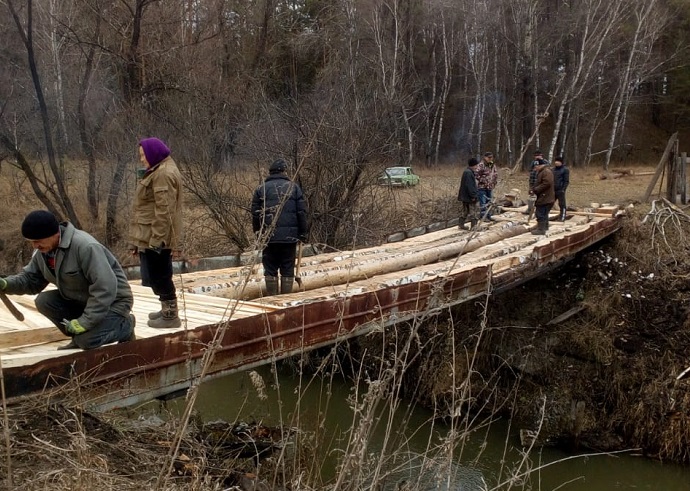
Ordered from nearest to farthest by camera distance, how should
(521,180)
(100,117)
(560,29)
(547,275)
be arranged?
(547,275) → (100,117) → (521,180) → (560,29)

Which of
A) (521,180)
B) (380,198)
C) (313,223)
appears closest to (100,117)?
(313,223)

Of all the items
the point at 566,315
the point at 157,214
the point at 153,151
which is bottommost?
the point at 566,315

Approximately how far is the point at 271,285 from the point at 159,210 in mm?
2343

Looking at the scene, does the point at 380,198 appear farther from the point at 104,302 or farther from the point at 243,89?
the point at 104,302

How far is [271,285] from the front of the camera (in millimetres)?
6496

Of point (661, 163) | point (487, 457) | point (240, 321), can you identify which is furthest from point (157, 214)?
point (661, 163)

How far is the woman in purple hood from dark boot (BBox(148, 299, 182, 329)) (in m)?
0.09

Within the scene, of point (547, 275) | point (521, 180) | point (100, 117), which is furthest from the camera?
point (521, 180)

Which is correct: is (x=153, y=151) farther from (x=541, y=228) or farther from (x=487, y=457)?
(x=541, y=228)

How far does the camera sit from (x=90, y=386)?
3836mm

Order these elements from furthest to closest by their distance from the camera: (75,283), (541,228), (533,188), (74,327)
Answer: (541,228)
(533,188)
(75,283)
(74,327)

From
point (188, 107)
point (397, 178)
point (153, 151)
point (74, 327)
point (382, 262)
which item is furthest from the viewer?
point (397, 178)

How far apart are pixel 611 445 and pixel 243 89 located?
11.6 meters

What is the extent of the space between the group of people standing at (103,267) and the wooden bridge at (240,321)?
0.14 metres
